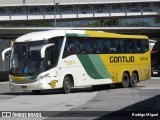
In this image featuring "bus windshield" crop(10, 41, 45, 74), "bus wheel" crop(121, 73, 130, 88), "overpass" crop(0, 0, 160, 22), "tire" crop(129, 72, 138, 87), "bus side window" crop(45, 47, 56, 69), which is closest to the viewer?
"bus windshield" crop(10, 41, 45, 74)

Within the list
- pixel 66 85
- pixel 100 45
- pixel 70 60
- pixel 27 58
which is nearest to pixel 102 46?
pixel 100 45

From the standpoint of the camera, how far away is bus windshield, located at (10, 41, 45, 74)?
22.7 m

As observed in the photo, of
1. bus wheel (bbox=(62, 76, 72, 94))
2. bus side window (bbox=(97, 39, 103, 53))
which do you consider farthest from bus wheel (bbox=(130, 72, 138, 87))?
bus wheel (bbox=(62, 76, 72, 94))

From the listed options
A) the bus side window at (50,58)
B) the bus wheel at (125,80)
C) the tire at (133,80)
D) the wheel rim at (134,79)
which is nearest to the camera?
the bus side window at (50,58)

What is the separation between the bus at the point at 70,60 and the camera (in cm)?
2278

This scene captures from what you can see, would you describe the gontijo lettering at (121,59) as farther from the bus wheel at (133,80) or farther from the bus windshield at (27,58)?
the bus windshield at (27,58)

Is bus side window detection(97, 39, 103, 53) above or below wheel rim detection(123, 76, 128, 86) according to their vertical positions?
above

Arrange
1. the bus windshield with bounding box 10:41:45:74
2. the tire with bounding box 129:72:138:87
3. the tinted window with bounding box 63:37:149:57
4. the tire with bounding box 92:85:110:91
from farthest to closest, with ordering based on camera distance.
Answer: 1. the tire with bounding box 129:72:138:87
2. the tire with bounding box 92:85:110:91
3. the tinted window with bounding box 63:37:149:57
4. the bus windshield with bounding box 10:41:45:74

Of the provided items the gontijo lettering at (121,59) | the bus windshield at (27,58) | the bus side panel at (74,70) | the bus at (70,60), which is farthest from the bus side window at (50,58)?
the gontijo lettering at (121,59)

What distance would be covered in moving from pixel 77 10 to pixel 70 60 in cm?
4708

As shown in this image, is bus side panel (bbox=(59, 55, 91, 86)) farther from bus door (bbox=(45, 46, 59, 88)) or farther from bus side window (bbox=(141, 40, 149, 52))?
bus side window (bbox=(141, 40, 149, 52))

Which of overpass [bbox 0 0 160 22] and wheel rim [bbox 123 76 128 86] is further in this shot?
overpass [bbox 0 0 160 22]

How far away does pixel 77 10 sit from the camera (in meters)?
70.6

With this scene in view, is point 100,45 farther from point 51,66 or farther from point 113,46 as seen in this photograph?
point 51,66
